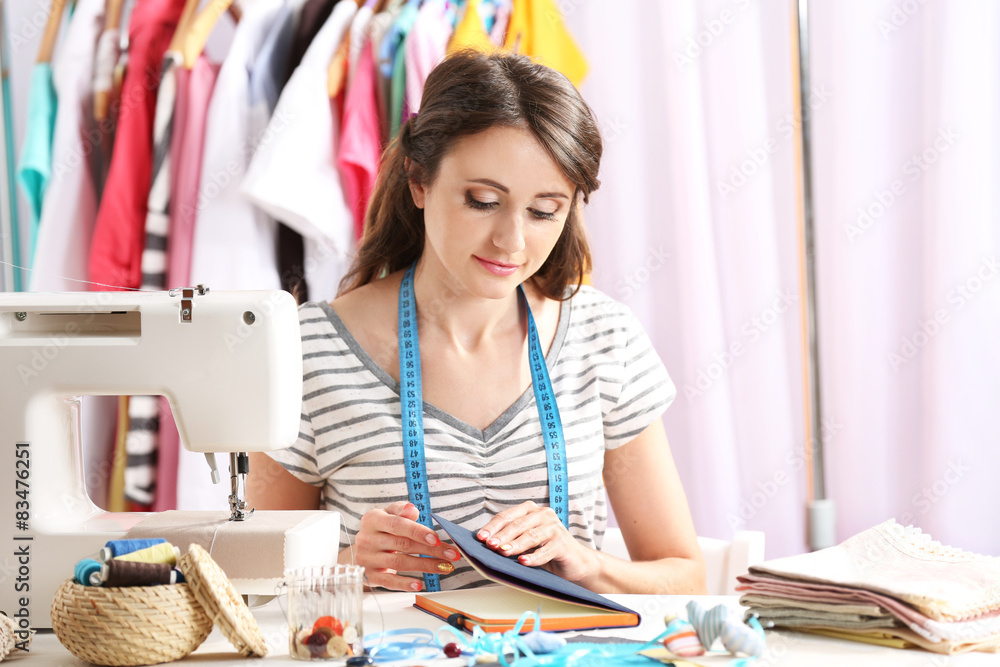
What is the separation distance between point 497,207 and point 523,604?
2.05ft

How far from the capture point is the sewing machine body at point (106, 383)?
1069mm

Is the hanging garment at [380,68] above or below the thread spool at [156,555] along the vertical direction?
above

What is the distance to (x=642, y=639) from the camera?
3.24 ft

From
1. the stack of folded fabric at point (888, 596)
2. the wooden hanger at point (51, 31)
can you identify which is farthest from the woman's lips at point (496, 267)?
the wooden hanger at point (51, 31)

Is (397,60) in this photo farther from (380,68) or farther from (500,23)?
(500,23)

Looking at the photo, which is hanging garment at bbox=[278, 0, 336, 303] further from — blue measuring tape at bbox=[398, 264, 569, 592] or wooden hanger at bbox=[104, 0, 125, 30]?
blue measuring tape at bbox=[398, 264, 569, 592]

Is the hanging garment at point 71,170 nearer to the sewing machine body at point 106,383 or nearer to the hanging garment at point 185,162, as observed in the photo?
the hanging garment at point 185,162

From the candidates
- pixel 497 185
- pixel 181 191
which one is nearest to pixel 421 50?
Answer: pixel 181 191

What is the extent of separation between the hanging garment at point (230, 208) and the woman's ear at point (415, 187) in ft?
2.00

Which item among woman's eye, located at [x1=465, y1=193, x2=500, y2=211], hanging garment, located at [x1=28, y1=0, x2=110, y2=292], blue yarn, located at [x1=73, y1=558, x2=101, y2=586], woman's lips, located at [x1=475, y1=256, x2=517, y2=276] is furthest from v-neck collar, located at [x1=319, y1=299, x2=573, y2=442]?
hanging garment, located at [x1=28, y1=0, x2=110, y2=292]

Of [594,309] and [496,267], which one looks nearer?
[496,267]

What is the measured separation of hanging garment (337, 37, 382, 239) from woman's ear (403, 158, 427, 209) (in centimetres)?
52

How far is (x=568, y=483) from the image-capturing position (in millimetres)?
1583

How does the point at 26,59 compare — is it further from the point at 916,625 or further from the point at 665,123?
the point at 916,625
